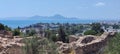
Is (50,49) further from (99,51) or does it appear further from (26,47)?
(99,51)

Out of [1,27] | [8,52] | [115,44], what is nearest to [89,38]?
[8,52]

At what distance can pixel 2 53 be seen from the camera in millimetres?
34375

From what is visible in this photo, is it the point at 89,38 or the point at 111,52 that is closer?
the point at 111,52

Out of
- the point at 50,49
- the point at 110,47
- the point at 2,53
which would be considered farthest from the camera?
the point at 2,53

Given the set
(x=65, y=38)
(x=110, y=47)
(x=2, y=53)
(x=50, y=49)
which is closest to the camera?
(x=50, y=49)

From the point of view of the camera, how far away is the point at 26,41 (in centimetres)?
2839

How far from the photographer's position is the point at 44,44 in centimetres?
2844

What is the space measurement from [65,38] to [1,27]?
1430 centimetres

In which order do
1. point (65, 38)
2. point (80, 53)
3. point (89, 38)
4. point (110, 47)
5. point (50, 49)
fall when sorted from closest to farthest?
point (50, 49)
point (110, 47)
point (80, 53)
point (89, 38)
point (65, 38)

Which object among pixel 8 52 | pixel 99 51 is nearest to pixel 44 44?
pixel 8 52

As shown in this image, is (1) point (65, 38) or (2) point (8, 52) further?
(1) point (65, 38)

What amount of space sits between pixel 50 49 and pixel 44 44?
3.99 feet

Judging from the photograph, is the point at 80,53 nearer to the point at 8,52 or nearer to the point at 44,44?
the point at 8,52

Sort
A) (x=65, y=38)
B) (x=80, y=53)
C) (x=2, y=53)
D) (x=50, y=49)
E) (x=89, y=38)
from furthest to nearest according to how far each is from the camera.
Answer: (x=65, y=38), (x=89, y=38), (x=80, y=53), (x=2, y=53), (x=50, y=49)
